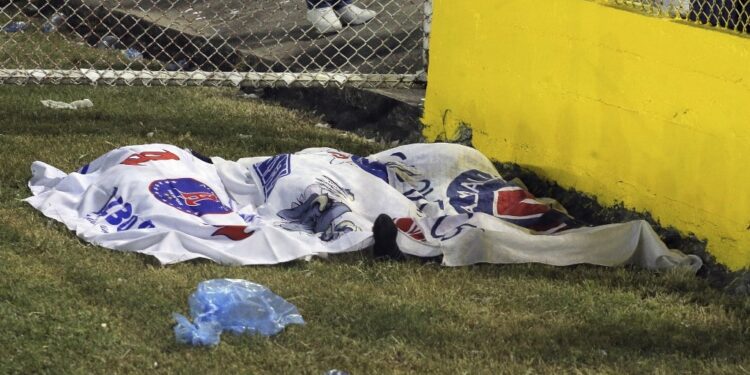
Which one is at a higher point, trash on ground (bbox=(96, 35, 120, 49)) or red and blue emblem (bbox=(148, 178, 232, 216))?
red and blue emblem (bbox=(148, 178, 232, 216))

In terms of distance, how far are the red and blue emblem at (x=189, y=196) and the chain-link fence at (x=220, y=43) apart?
1582mm

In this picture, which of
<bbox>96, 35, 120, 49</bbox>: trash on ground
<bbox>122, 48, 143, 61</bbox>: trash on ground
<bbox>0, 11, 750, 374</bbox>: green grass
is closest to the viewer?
<bbox>0, 11, 750, 374</bbox>: green grass

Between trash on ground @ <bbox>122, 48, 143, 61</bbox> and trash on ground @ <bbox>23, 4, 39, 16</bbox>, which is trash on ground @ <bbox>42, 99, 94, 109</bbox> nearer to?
trash on ground @ <bbox>122, 48, 143, 61</bbox>

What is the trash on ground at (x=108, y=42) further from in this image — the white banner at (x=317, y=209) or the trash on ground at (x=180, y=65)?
the white banner at (x=317, y=209)

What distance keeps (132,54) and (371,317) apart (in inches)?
214

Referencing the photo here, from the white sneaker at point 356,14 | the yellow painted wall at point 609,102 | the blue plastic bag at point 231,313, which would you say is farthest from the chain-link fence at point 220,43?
the blue plastic bag at point 231,313

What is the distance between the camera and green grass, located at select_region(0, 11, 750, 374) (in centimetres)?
393

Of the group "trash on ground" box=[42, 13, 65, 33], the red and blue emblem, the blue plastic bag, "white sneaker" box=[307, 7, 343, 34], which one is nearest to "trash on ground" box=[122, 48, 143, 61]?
"trash on ground" box=[42, 13, 65, 33]

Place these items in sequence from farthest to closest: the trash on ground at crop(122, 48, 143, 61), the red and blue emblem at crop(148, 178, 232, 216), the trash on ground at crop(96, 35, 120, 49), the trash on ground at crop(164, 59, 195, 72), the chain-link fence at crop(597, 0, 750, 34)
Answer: the trash on ground at crop(96, 35, 120, 49)
the trash on ground at crop(122, 48, 143, 61)
the trash on ground at crop(164, 59, 195, 72)
the red and blue emblem at crop(148, 178, 232, 216)
the chain-link fence at crop(597, 0, 750, 34)

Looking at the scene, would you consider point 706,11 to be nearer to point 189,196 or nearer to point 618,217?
point 618,217

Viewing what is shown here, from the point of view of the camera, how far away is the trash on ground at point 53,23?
33.3 ft

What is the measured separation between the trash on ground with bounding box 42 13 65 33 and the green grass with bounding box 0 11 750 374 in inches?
191

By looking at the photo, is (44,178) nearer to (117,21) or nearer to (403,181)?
(403,181)

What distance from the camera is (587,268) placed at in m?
4.95
